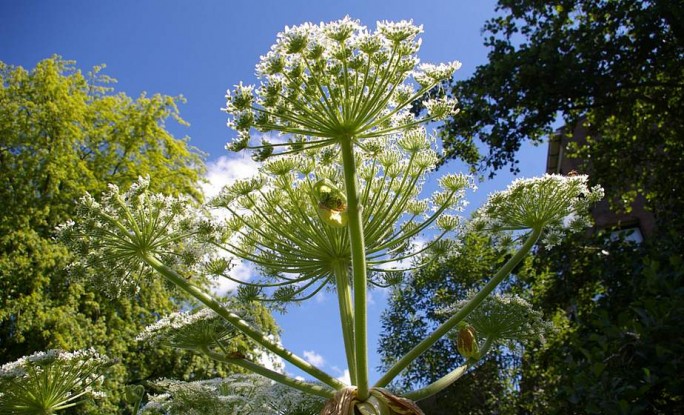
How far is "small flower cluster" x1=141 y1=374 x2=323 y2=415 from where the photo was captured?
117 inches

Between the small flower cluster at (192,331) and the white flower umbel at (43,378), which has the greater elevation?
the small flower cluster at (192,331)

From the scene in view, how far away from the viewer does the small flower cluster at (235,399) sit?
2982mm

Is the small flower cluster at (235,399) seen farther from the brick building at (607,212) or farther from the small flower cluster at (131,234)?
the brick building at (607,212)

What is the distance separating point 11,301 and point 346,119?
49.9 ft

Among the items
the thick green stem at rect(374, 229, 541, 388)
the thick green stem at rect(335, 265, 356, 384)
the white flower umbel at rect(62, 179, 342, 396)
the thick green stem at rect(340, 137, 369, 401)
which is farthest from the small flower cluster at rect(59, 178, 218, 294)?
the thick green stem at rect(374, 229, 541, 388)

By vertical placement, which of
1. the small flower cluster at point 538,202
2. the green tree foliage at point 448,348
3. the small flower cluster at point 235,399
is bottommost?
the small flower cluster at point 235,399

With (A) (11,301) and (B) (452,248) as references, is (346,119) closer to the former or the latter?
(B) (452,248)

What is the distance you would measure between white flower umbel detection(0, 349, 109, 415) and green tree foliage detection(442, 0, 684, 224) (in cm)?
891

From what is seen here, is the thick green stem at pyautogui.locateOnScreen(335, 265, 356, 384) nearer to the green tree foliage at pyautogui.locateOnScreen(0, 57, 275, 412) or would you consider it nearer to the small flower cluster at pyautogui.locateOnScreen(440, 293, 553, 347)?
the small flower cluster at pyautogui.locateOnScreen(440, 293, 553, 347)

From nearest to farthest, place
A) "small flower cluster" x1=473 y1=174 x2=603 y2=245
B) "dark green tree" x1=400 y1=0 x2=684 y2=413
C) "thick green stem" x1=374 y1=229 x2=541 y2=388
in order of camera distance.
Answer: "thick green stem" x1=374 y1=229 x2=541 y2=388
"small flower cluster" x1=473 y1=174 x2=603 y2=245
"dark green tree" x1=400 y1=0 x2=684 y2=413

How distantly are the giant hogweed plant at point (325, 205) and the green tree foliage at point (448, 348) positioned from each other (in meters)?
10.6

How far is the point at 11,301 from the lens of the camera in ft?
49.5

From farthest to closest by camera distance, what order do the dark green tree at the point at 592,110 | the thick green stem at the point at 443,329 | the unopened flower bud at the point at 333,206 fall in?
the dark green tree at the point at 592,110, the unopened flower bud at the point at 333,206, the thick green stem at the point at 443,329

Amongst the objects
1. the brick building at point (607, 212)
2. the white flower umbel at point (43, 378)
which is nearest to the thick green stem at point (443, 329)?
the white flower umbel at point (43, 378)
